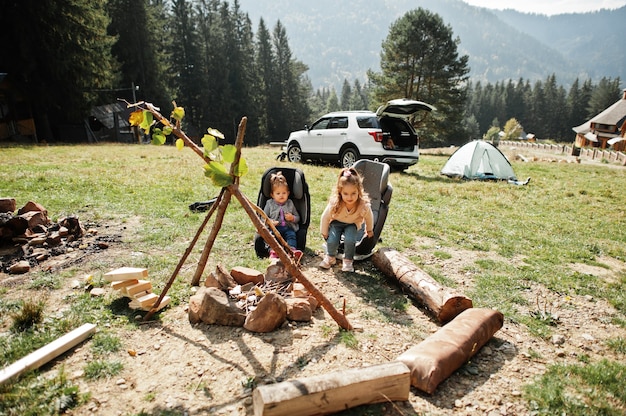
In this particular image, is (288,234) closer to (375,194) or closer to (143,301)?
(375,194)

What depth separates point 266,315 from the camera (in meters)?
3.32

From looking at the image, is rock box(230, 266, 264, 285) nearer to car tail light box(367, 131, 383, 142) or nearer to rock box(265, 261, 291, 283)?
rock box(265, 261, 291, 283)

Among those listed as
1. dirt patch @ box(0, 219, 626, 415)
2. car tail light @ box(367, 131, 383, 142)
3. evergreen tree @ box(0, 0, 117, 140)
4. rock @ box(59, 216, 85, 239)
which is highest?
evergreen tree @ box(0, 0, 117, 140)

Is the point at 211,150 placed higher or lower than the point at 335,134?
lower

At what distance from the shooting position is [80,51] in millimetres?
21141

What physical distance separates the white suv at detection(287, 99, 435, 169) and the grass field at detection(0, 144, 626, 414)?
0.82 metres

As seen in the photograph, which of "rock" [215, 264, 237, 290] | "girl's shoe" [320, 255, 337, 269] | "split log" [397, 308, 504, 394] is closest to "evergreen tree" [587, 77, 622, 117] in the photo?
"girl's shoe" [320, 255, 337, 269]

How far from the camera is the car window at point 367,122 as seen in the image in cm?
1154

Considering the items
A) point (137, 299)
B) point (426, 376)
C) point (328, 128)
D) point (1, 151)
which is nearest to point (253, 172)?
point (328, 128)

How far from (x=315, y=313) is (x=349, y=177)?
5.83 ft

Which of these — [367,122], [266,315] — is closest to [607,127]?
[367,122]

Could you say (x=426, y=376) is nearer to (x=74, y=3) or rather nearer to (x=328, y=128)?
(x=328, y=128)

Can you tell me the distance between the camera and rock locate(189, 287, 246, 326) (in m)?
3.39

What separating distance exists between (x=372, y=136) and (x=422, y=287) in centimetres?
822
